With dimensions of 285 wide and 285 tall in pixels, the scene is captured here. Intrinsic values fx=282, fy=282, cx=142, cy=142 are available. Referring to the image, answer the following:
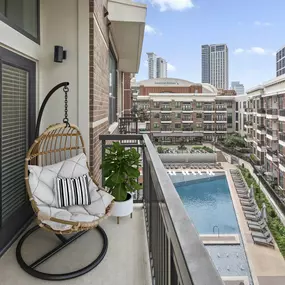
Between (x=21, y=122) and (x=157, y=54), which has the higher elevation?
(x=157, y=54)

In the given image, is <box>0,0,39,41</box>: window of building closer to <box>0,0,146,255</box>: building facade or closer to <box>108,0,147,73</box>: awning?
<box>0,0,146,255</box>: building facade

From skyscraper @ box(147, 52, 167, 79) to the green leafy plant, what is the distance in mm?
51167

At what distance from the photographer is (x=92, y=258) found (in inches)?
78.1

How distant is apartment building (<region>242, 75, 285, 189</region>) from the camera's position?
18.6 m

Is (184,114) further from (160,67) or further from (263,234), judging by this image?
(160,67)

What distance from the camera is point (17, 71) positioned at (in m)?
2.26

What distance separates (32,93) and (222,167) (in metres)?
20.0

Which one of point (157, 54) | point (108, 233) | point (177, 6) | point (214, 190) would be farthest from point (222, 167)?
point (157, 54)

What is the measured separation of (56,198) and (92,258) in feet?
1.76

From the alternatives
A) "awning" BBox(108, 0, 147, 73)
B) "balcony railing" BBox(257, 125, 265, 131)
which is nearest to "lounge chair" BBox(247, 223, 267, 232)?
"awning" BBox(108, 0, 147, 73)

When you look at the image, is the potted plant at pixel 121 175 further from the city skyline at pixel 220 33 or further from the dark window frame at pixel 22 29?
the city skyline at pixel 220 33

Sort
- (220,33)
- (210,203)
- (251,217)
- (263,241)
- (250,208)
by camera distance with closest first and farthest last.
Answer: (263,241)
(251,217)
(250,208)
(210,203)
(220,33)

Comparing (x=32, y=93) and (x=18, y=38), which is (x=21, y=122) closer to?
(x=32, y=93)

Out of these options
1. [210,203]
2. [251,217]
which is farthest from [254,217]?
[210,203]
